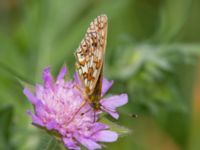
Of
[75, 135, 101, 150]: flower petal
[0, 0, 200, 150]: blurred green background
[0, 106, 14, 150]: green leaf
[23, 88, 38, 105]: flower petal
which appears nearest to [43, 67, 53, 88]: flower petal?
[23, 88, 38, 105]: flower petal

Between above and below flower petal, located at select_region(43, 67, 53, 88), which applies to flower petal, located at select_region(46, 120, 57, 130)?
below

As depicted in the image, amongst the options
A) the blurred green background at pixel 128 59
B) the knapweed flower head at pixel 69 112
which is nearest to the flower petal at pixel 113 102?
the knapweed flower head at pixel 69 112

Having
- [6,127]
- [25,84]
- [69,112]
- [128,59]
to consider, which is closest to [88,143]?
[69,112]

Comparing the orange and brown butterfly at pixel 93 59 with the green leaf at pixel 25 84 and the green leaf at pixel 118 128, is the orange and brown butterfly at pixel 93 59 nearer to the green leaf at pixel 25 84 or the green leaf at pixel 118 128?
the green leaf at pixel 118 128

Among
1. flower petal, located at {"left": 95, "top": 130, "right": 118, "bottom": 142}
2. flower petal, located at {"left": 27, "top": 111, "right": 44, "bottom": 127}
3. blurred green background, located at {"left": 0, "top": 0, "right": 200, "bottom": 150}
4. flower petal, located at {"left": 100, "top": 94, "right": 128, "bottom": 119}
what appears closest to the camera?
flower petal, located at {"left": 27, "top": 111, "right": 44, "bottom": 127}

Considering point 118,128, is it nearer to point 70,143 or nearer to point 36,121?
point 70,143

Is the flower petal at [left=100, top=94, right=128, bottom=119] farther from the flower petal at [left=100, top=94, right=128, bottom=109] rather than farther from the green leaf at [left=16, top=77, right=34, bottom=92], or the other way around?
the green leaf at [left=16, top=77, right=34, bottom=92]

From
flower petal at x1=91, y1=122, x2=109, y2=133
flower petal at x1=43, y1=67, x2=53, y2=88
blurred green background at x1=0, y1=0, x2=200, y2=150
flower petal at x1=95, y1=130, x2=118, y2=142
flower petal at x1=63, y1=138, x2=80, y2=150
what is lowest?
flower petal at x1=63, y1=138, x2=80, y2=150
